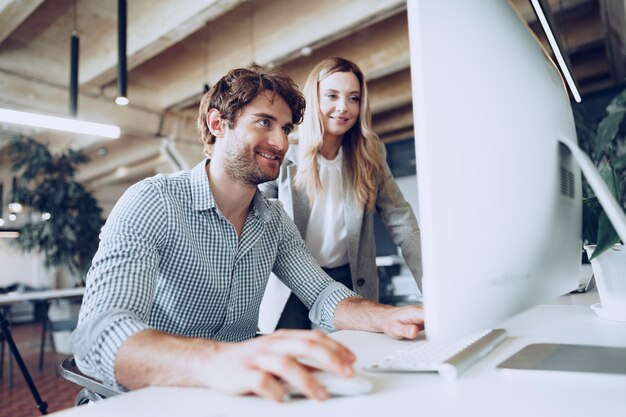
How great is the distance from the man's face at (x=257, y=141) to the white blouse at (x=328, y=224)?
1.45 ft

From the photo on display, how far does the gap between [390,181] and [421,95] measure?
4.71 ft

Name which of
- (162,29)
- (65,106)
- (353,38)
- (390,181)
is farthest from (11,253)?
(390,181)

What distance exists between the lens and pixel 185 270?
107 centimetres

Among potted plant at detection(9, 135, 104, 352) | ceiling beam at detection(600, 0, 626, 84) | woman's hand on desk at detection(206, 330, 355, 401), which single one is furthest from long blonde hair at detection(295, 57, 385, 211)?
potted plant at detection(9, 135, 104, 352)

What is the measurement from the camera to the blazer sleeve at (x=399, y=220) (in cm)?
168

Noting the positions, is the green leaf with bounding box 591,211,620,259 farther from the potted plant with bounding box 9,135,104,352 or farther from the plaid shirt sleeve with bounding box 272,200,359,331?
the potted plant with bounding box 9,135,104,352

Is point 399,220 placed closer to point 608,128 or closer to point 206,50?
point 608,128

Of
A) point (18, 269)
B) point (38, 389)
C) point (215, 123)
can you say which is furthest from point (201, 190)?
point (18, 269)

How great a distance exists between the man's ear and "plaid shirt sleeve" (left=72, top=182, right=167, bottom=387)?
403 mm

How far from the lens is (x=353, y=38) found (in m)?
5.44

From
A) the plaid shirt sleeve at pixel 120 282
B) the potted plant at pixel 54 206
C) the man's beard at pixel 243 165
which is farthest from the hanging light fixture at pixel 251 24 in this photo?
the plaid shirt sleeve at pixel 120 282

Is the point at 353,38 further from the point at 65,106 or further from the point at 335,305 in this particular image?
the point at 335,305

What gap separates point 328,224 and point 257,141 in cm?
55

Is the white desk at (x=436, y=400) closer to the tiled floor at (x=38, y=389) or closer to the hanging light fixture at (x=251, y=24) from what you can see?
the tiled floor at (x=38, y=389)
